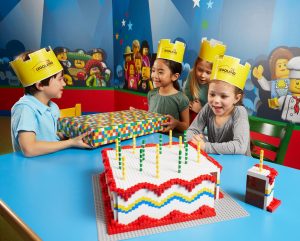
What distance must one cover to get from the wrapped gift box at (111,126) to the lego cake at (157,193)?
0.44m

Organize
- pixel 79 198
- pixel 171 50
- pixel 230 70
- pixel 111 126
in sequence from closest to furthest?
pixel 79 198
pixel 230 70
pixel 111 126
pixel 171 50

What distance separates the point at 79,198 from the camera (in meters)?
0.84

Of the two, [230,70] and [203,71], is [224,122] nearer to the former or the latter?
[230,70]

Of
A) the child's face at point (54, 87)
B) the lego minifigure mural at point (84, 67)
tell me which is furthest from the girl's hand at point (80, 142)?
the lego minifigure mural at point (84, 67)

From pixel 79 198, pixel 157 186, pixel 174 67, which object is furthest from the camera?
pixel 174 67

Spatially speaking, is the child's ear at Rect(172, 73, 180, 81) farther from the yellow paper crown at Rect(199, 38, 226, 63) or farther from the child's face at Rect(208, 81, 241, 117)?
the child's face at Rect(208, 81, 241, 117)

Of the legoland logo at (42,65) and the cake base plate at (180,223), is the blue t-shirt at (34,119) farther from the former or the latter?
the cake base plate at (180,223)

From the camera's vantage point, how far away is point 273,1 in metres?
1.37

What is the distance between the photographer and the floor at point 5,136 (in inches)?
107

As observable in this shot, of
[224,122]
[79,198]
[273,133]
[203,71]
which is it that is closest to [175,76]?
[203,71]

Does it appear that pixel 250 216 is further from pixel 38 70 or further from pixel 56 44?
pixel 56 44

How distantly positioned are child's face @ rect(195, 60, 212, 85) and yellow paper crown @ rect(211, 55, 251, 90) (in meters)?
0.40

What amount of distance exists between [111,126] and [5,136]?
2268mm

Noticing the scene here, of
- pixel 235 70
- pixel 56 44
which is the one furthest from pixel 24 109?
pixel 56 44
